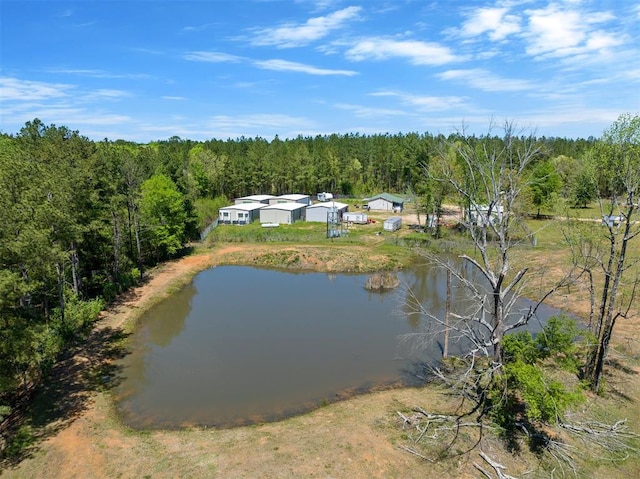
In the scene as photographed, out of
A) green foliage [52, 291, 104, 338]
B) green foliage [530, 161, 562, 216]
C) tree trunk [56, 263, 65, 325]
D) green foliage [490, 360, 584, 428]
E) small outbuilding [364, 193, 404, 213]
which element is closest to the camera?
green foliage [490, 360, 584, 428]

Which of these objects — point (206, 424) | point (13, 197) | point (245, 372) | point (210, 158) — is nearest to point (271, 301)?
point (245, 372)

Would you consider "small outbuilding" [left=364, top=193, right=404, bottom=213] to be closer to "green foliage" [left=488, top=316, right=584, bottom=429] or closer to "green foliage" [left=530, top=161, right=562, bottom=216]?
"green foliage" [left=530, top=161, right=562, bottom=216]

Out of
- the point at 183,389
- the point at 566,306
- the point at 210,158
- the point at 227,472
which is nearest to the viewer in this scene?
the point at 227,472

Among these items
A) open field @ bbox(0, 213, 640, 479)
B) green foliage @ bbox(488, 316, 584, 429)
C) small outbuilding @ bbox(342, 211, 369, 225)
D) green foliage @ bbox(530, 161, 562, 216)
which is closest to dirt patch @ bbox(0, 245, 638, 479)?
open field @ bbox(0, 213, 640, 479)

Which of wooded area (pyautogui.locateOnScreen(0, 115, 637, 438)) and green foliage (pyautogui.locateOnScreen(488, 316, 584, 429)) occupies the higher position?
wooded area (pyautogui.locateOnScreen(0, 115, 637, 438))

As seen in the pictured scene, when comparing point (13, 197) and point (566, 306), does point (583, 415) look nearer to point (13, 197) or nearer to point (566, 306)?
point (566, 306)
